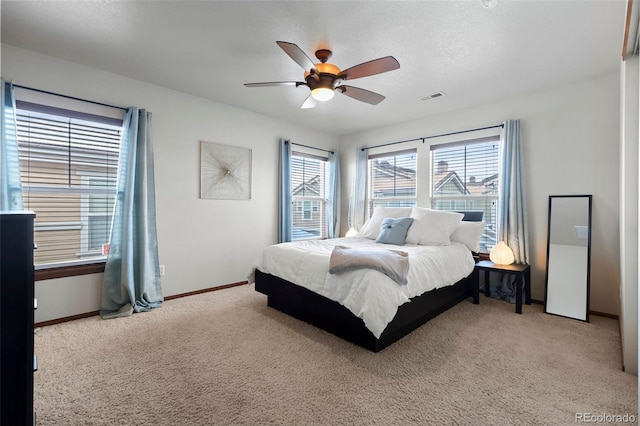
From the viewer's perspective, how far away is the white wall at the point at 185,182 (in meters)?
2.76

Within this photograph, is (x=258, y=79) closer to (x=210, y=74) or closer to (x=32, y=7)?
(x=210, y=74)

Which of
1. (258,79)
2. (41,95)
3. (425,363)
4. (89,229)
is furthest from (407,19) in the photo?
(89,229)

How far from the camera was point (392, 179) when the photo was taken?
494cm

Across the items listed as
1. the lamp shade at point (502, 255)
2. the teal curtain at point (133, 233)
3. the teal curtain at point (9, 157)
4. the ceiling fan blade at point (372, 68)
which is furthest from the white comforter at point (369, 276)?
the teal curtain at point (9, 157)

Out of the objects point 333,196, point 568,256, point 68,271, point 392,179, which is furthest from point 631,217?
point 68,271

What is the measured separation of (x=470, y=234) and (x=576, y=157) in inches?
54.2

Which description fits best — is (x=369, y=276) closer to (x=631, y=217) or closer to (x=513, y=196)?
(x=631, y=217)

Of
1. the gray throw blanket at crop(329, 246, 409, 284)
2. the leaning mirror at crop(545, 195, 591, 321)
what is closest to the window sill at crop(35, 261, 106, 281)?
the gray throw blanket at crop(329, 246, 409, 284)

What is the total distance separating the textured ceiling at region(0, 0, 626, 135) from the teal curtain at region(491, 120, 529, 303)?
587mm

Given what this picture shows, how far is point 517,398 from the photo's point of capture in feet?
5.50

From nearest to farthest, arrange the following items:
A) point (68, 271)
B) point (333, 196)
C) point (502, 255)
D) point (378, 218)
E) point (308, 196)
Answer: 1. point (68, 271)
2. point (502, 255)
3. point (378, 218)
4. point (308, 196)
5. point (333, 196)

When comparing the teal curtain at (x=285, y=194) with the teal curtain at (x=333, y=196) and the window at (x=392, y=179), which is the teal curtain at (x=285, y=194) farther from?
the window at (x=392, y=179)

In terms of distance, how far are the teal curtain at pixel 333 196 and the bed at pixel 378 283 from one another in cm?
164

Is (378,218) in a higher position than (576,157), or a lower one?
lower
